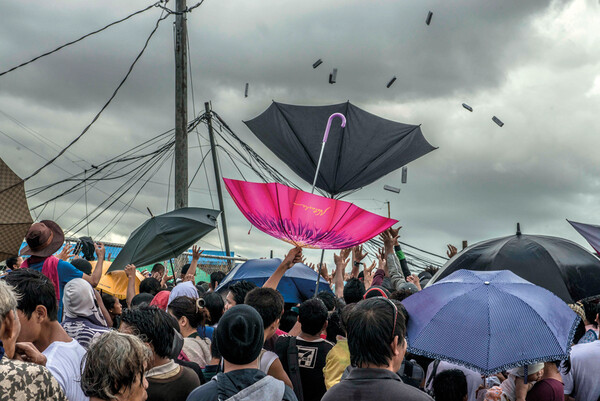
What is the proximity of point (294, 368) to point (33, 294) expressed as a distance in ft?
6.42

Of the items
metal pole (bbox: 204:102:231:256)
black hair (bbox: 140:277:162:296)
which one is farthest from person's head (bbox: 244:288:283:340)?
metal pole (bbox: 204:102:231:256)


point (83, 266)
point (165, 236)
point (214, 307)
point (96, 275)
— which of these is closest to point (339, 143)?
point (165, 236)

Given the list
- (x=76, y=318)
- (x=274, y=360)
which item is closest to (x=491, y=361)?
(x=274, y=360)

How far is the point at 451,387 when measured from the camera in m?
3.79

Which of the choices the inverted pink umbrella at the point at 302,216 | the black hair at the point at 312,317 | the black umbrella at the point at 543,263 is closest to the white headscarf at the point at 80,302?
the black hair at the point at 312,317

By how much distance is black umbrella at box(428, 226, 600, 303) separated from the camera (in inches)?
198

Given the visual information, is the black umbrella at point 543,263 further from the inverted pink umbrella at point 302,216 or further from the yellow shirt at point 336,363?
the yellow shirt at point 336,363

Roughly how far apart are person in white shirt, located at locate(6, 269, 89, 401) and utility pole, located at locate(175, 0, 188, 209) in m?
8.94

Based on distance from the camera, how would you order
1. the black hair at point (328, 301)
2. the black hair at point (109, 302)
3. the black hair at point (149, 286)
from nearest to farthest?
the black hair at point (328, 301), the black hair at point (109, 302), the black hair at point (149, 286)

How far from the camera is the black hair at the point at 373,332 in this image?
285 cm

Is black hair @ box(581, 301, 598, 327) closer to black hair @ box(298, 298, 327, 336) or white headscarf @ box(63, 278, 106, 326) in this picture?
black hair @ box(298, 298, 327, 336)

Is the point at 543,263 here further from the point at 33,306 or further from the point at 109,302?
the point at 109,302

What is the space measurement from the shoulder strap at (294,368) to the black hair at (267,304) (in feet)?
1.39

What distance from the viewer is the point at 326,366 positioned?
440 centimetres
